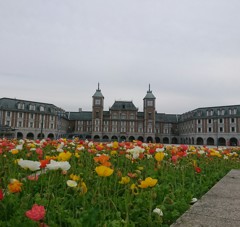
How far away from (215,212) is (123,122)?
71.8 m

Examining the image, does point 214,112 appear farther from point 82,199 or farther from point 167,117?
point 82,199

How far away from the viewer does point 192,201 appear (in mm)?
3455

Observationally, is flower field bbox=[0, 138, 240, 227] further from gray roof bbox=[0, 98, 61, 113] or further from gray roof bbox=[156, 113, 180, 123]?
gray roof bbox=[156, 113, 180, 123]

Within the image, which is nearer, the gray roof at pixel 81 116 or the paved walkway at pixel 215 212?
the paved walkway at pixel 215 212

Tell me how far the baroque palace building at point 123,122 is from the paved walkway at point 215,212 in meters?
54.3

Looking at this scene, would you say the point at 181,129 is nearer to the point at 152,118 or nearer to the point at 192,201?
the point at 152,118

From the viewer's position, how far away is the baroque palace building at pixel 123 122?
61116 millimetres

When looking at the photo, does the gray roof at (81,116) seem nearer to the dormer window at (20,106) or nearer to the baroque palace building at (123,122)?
the baroque palace building at (123,122)

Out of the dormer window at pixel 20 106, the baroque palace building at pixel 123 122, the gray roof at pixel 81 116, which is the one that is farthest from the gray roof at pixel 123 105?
the dormer window at pixel 20 106

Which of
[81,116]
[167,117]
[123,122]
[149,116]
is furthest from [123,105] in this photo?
[167,117]

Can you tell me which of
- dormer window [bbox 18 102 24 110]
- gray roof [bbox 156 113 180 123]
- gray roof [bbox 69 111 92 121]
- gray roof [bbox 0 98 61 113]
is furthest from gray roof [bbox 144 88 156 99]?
dormer window [bbox 18 102 24 110]

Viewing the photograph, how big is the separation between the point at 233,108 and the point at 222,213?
6464cm

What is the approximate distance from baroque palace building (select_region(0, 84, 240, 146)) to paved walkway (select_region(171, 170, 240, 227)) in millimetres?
54269

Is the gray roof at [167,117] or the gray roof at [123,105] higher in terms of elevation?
the gray roof at [123,105]
